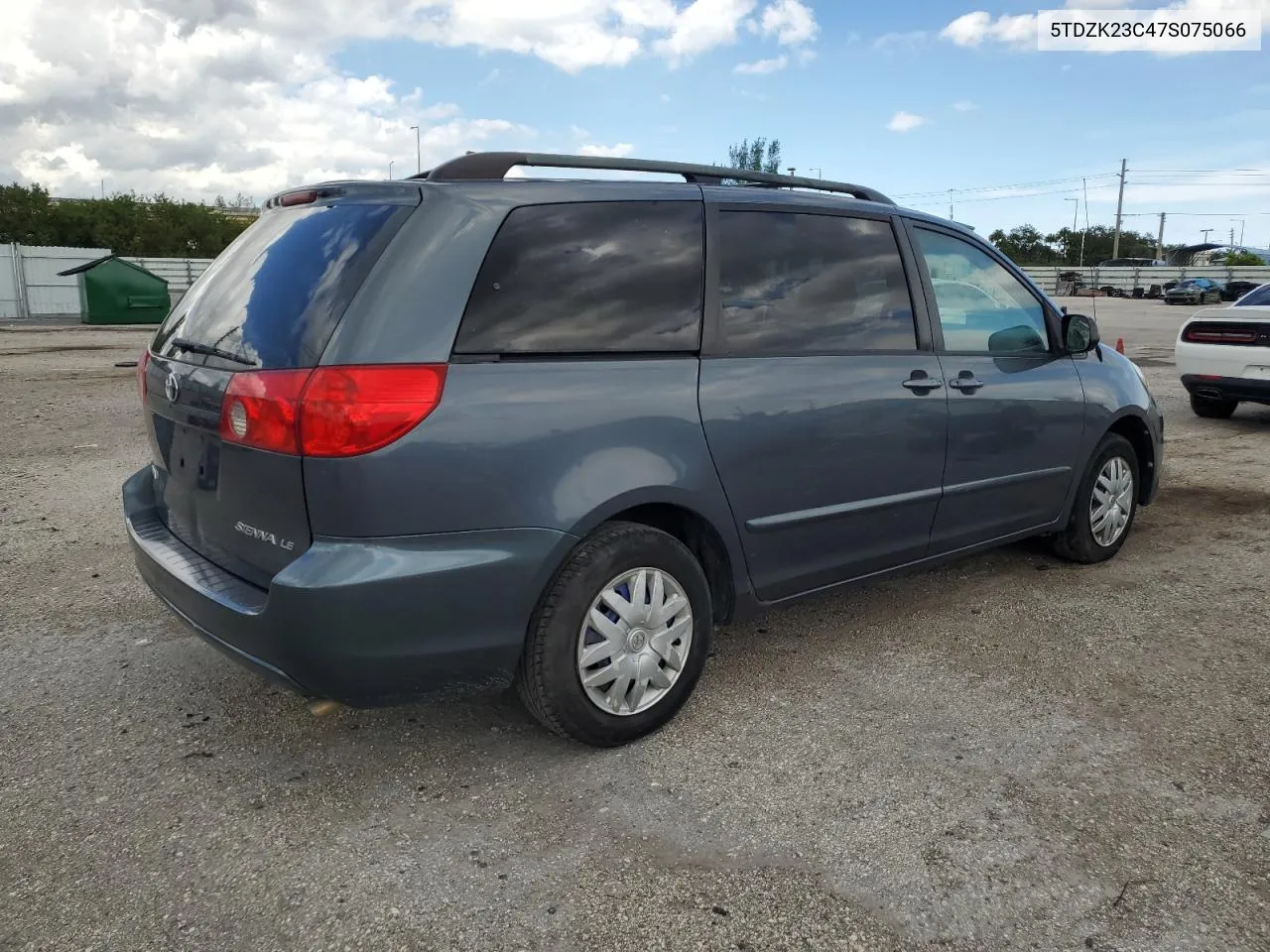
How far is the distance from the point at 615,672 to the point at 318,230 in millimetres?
1563

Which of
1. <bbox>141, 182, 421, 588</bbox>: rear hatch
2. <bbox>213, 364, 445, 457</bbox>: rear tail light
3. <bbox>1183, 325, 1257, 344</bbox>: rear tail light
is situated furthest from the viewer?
<bbox>1183, 325, 1257, 344</bbox>: rear tail light

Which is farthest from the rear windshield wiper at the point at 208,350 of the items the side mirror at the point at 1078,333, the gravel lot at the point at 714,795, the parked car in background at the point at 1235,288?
the parked car in background at the point at 1235,288

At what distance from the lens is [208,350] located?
2.94m

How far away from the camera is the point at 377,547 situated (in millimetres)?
2580

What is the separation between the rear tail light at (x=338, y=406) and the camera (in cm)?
255

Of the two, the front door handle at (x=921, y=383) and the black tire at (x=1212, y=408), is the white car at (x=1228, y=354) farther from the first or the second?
the front door handle at (x=921, y=383)

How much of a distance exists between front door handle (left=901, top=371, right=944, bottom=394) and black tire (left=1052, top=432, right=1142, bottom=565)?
4.42 feet

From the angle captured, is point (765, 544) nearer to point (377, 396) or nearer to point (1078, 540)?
point (377, 396)

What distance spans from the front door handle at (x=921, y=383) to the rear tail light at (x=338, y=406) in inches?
75.9

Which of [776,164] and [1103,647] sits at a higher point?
[776,164]

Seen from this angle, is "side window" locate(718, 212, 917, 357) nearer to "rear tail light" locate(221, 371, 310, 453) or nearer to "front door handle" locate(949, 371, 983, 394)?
"front door handle" locate(949, 371, 983, 394)

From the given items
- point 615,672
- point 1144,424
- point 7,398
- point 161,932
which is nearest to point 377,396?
point 615,672

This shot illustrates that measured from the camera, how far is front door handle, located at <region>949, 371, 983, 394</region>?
4.01 metres

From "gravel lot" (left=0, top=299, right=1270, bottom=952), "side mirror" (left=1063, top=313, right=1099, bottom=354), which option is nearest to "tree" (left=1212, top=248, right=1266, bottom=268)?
"side mirror" (left=1063, top=313, right=1099, bottom=354)
